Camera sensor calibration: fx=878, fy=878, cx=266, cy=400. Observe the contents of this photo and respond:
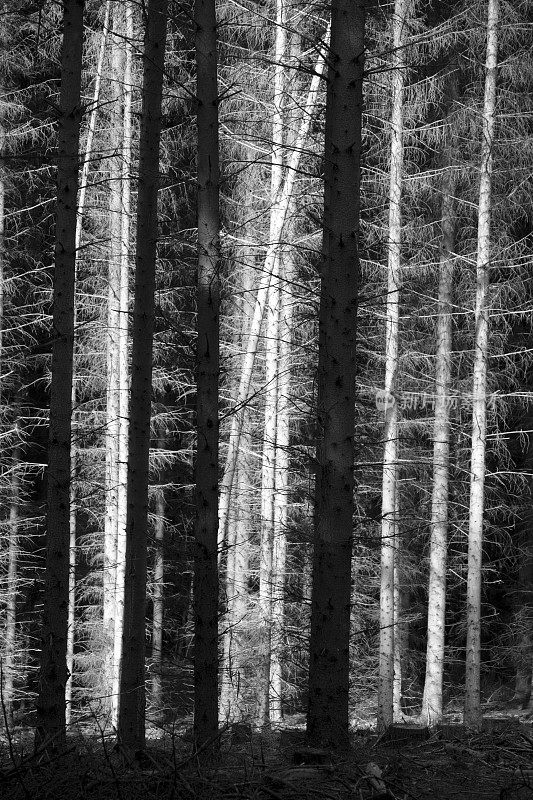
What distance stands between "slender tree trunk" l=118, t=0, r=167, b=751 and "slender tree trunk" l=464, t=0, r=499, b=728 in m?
7.48

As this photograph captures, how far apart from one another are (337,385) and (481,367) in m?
9.01

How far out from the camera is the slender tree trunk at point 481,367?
45.3 ft

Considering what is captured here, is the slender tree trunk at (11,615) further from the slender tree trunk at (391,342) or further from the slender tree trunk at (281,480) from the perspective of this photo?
the slender tree trunk at (391,342)

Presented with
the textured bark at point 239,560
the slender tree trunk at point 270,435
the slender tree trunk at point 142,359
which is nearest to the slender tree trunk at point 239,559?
the textured bark at point 239,560

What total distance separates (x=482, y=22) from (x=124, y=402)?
8556 mm

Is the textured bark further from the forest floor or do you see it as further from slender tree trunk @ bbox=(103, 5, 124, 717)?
the forest floor

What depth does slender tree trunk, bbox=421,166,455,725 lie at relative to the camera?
15.7m

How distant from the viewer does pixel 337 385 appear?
5.69m

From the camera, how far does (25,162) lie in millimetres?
14969

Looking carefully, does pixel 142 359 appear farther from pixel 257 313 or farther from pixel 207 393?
pixel 257 313

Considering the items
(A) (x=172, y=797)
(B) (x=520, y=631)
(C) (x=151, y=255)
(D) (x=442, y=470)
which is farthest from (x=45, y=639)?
(B) (x=520, y=631)

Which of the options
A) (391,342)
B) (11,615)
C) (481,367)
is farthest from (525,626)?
(11,615)

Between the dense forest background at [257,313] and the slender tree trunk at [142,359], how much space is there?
0.07 feet

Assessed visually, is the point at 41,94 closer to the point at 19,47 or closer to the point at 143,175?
the point at 19,47
